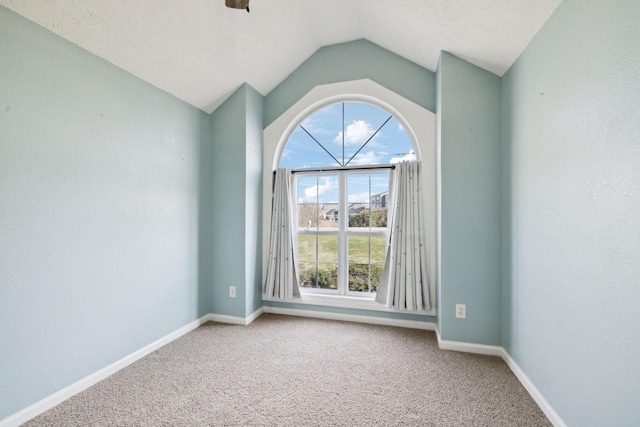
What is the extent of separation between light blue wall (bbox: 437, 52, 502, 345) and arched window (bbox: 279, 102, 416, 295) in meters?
0.61

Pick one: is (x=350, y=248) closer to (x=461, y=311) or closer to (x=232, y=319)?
(x=461, y=311)

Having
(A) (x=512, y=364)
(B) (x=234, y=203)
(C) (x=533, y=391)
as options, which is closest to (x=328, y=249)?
(B) (x=234, y=203)

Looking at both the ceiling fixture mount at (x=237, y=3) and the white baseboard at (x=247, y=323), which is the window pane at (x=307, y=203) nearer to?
the white baseboard at (x=247, y=323)

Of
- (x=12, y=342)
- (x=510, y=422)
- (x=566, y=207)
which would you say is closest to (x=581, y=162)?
(x=566, y=207)

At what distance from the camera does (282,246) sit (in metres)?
3.25

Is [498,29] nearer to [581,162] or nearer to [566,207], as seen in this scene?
[581,162]

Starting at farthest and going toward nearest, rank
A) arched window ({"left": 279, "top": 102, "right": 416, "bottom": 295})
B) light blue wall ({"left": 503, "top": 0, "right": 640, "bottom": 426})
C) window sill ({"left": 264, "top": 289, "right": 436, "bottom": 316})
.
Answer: arched window ({"left": 279, "top": 102, "right": 416, "bottom": 295})
window sill ({"left": 264, "top": 289, "right": 436, "bottom": 316})
light blue wall ({"left": 503, "top": 0, "right": 640, "bottom": 426})

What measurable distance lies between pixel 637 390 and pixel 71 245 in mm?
2926

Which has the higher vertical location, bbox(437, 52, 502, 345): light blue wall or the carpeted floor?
bbox(437, 52, 502, 345): light blue wall

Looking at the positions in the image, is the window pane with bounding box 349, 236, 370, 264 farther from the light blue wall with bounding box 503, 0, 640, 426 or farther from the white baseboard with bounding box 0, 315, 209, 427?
the white baseboard with bounding box 0, 315, 209, 427

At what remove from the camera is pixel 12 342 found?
5.08ft

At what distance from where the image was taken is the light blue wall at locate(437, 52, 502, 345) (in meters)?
2.38

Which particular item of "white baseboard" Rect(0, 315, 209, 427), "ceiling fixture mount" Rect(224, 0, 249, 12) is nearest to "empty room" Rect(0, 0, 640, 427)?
"white baseboard" Rect(0, 315, 209, 427)

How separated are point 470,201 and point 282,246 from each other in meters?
1.97
